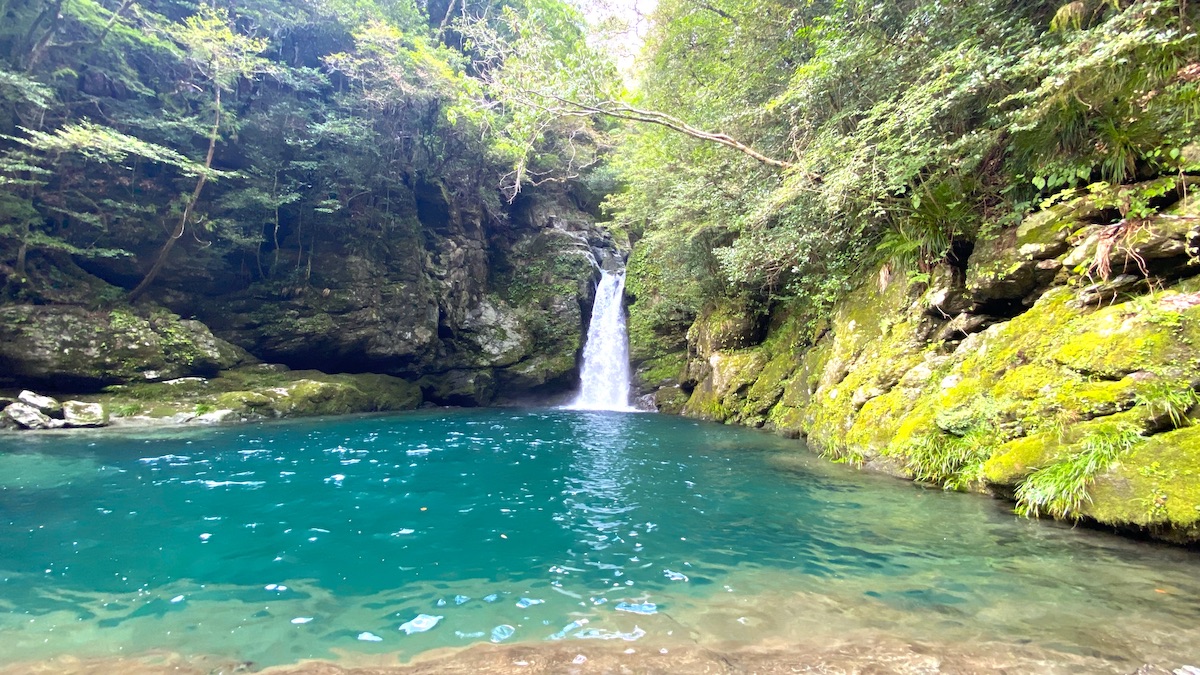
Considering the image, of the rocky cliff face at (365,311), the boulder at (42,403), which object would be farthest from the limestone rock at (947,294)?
the boulder at (42,403)

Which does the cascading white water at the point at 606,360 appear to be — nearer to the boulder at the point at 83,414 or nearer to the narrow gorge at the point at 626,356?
the narrow gorge at the point at 626,356

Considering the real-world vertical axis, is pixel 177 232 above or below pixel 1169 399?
above

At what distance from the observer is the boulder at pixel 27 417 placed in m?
12.8

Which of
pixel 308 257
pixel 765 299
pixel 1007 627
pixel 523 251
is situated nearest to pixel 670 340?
pixel 765 299

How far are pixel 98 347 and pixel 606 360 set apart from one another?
1648cm

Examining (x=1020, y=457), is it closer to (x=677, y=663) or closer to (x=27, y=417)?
(x=677, y=663)

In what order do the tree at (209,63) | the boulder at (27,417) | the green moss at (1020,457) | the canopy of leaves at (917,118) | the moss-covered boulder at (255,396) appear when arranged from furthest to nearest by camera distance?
the tree at (209,63) → the moss-covered boulder at (255,396) → the boulder at (27,417) → the canopy of leaves at (917,118) → the green moss at (1020,457)

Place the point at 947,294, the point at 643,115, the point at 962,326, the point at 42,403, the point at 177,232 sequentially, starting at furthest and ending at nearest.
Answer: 1. the point at 177,232
2. the point at 42,403
3. the point at 643,115
4. the point at 947,294
5. the point at 962,326

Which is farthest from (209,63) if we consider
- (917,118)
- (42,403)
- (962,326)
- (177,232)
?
(962,326)

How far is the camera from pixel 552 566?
176 inches

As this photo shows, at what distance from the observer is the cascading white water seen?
22.1 meters

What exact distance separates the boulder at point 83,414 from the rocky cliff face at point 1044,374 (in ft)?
56.2

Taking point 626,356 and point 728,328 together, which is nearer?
point 728,328

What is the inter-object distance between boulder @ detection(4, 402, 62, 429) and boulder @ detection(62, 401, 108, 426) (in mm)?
325
